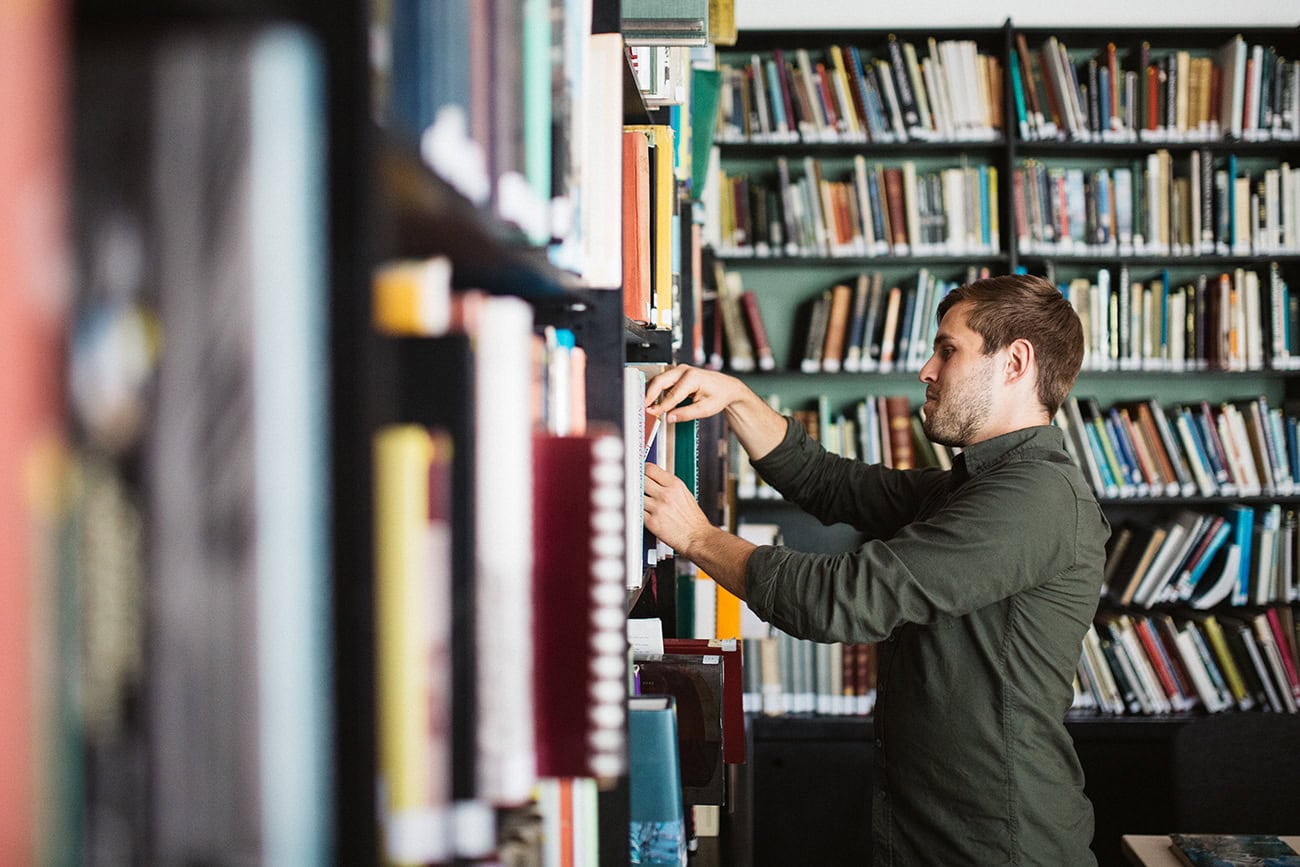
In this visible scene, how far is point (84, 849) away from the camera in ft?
0.93

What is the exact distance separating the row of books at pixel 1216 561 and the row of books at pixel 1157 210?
34.3 inches

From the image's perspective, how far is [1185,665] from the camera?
3.12 m

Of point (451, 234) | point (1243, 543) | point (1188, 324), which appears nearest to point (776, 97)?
point (1188, 324)

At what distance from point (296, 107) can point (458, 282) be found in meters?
0.38

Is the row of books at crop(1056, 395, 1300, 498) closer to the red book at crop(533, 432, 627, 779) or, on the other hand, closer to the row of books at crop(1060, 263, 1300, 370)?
the row of books at crop(1060, 263, 1300, 370)

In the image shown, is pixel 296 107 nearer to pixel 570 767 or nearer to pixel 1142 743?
pixel 570 767

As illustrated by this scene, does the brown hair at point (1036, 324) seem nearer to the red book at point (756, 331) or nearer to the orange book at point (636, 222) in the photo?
the orange book at point (636, 222)

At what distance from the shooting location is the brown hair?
5.77 ft

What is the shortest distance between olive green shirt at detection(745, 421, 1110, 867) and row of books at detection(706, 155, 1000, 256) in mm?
1684

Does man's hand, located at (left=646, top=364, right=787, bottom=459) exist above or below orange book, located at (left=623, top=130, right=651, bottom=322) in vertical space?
below

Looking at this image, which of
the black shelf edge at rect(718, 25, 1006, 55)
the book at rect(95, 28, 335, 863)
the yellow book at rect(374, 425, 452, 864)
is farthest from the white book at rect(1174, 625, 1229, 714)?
the book at rect(95, 28, 335, 863)

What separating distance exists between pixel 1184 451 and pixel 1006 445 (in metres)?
1.86

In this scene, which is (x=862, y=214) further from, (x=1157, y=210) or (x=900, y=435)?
(x=1157, y=210)

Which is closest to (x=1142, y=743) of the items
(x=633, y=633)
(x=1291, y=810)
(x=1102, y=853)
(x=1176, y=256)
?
(x=1102, y=853)
